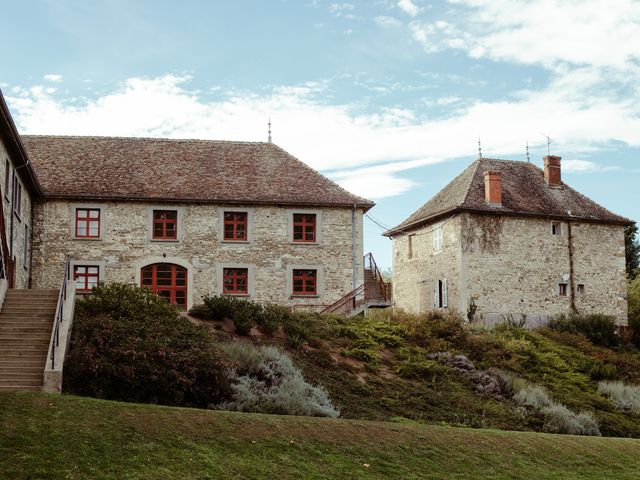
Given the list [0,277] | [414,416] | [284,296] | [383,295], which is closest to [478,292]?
[383,295]

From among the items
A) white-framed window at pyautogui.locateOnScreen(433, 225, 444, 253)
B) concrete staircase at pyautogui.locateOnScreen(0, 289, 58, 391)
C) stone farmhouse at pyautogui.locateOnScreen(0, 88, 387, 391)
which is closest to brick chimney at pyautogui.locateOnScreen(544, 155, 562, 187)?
white-framed window at pyautogui.locateOnScreen(433, 225, 444, 253)

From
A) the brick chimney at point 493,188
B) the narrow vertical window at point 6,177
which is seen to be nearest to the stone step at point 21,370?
the narrow vertical window at point 6,177

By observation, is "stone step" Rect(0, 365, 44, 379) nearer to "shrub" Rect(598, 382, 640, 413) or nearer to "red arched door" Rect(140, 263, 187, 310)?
"red arched door" Rect(140, 263, 187, 310)

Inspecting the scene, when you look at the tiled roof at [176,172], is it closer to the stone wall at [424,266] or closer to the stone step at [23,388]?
the stone wall at [424,266]

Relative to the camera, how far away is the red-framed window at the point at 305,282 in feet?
108

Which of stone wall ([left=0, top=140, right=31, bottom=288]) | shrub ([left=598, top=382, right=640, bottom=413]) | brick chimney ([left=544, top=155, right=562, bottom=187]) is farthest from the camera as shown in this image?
brick chimney ([left=544, top=155, right=562, bottom=187])

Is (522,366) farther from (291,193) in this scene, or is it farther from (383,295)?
(291,193)

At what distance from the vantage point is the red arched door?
1270 inches

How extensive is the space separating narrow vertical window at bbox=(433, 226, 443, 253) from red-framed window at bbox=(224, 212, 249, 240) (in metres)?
9.19

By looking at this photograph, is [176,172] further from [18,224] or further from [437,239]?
[437,239]

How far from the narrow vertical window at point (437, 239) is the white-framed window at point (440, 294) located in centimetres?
145

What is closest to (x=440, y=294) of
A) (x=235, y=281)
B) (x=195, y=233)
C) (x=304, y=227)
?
(x=304, y=227)

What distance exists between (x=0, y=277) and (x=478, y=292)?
766 inches

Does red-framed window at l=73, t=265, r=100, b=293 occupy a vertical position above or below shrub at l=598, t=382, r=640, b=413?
above
